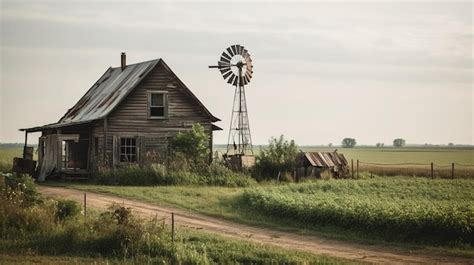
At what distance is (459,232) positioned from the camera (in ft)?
68.7

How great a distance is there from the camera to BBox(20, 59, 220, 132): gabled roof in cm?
3984

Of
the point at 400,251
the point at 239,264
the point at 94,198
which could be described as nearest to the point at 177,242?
the point at 239,264

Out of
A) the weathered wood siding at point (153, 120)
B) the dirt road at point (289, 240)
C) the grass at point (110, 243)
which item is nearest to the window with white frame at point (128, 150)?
the weathered wood siding at point (153, 120)

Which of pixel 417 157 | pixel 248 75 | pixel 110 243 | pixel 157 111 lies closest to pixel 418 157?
pixel 417 157

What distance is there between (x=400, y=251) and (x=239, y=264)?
4.75m

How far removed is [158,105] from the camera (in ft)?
133

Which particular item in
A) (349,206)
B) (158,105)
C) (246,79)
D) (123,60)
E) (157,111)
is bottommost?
(349,206)

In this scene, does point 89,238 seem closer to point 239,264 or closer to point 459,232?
point 239,264

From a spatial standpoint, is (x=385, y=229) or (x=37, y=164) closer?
(x=385, y=229)

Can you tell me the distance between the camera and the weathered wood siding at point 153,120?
39.5 meters

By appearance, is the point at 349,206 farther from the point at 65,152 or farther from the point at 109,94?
the point at 65,152

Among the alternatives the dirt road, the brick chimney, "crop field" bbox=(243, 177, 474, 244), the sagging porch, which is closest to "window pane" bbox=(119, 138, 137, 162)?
the sagging porch

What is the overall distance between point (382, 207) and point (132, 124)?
19.0 m

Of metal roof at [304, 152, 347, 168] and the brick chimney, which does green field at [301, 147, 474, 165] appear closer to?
metal roof at [304, 152, 347, 168]
